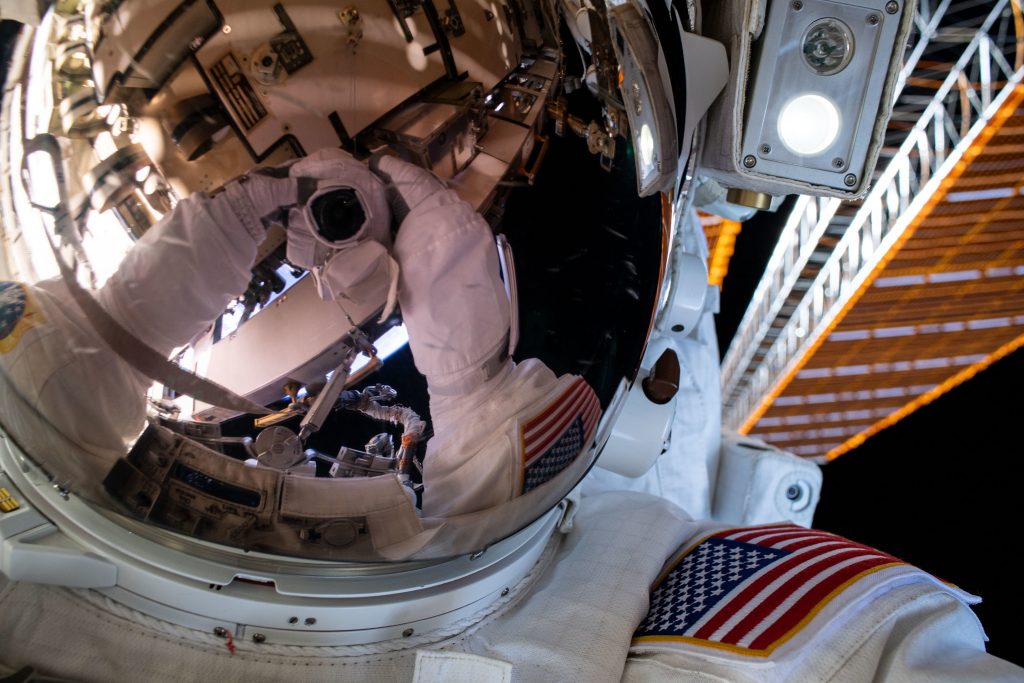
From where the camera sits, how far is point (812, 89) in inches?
34.8

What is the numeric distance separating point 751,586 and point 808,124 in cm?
52

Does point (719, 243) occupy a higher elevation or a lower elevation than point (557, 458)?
lower

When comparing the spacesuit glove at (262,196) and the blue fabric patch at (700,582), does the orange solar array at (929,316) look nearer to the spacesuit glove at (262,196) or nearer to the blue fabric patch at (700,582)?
the blue fabric patch at (700,582)

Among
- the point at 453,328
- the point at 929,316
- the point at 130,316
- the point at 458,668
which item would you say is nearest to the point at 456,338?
the point at 453,328

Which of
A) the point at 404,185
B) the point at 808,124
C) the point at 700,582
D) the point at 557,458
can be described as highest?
the point at 404,185

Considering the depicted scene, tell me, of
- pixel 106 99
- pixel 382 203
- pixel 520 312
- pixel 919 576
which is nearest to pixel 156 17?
pixel 106 99

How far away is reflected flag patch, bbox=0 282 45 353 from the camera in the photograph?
625 mm

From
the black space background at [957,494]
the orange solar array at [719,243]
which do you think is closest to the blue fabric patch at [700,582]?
the black space background at [957,494]

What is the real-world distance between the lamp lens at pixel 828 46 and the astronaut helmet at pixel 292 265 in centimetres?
31

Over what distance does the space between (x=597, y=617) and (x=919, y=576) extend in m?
0.35

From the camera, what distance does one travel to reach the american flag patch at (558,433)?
0.71 metres

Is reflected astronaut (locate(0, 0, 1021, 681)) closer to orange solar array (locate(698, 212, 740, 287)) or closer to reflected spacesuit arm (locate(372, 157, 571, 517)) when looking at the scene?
reflected spacesuit arm (locate(372, 157, 571, 517))

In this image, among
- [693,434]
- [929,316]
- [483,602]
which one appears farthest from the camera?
[929,316]

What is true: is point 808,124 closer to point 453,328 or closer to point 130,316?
point 453,328
